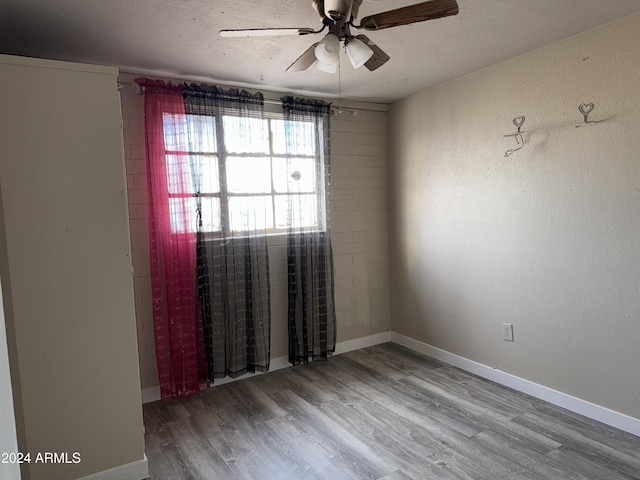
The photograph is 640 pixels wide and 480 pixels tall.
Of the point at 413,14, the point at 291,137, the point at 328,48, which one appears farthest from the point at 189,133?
the point at 413,14

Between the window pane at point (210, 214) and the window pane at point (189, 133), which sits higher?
the window pane at point (189, 133)

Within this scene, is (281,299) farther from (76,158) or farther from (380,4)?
(380,4)

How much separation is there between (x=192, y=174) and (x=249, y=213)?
544mm

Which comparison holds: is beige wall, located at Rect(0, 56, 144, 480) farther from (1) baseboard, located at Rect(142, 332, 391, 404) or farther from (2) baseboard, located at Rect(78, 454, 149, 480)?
(1) baseboard, located at Rect(142, 332, 391, 404)

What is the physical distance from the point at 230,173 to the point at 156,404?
1823 mm

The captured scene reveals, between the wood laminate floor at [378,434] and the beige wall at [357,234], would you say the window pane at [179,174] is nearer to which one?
the beige wall at [357,234]

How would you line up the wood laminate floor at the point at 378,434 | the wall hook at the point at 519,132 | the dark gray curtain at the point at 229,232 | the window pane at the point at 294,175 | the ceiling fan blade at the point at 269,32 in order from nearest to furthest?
1. the ceiling fan blade at the point at 269,32
2. the wood laminate floor at the point at 378,434
3. the wall hook at the point at 519,132
4. the dark gray curtain at the point at 229,232
5. the window pane at the point at 294,175

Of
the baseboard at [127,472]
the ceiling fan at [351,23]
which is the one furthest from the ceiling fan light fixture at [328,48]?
the baseboard at [127,472]

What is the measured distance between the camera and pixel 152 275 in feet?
9.91

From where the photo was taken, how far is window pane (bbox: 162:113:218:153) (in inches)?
119

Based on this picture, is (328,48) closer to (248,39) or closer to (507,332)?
(248,39)

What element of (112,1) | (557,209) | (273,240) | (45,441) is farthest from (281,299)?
(112,1)

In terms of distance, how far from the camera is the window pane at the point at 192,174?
303 centimetres

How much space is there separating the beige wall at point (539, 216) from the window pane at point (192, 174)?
1.85 metres
